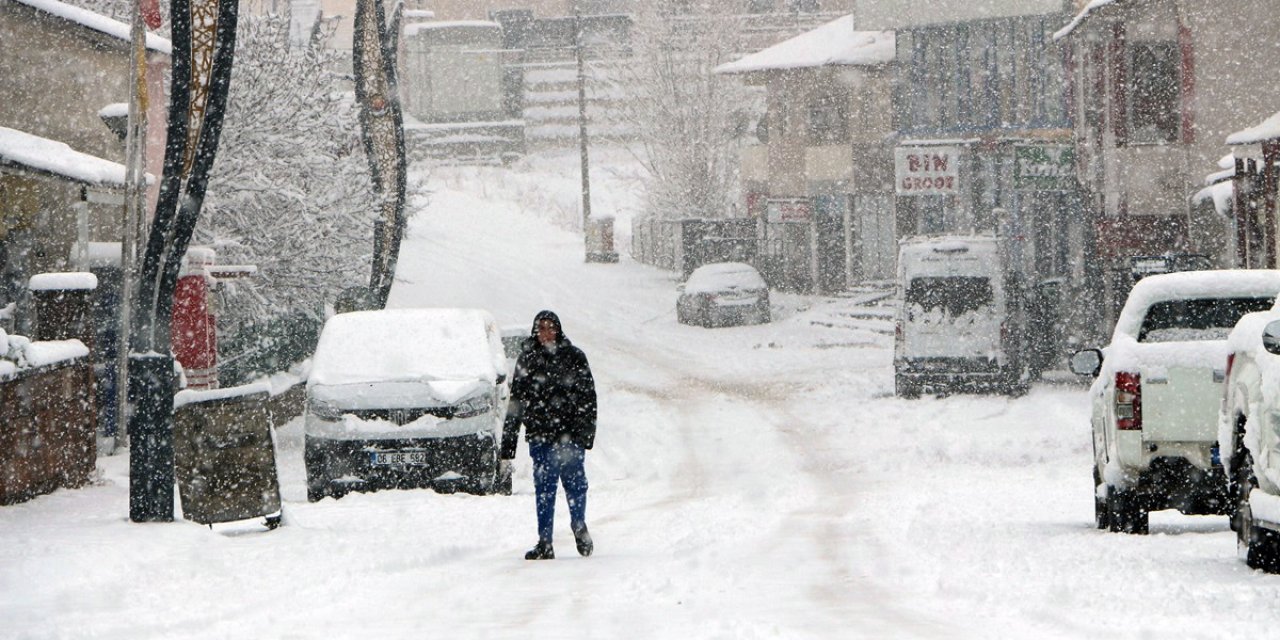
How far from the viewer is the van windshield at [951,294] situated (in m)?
27.8

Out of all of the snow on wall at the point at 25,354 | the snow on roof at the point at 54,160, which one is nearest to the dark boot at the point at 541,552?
the snow on wall at the point at 25,354

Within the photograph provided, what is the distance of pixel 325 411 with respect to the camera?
50.5ft

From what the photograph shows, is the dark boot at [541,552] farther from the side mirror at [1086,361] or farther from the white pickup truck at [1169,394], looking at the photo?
the side mirror at [1086,361]

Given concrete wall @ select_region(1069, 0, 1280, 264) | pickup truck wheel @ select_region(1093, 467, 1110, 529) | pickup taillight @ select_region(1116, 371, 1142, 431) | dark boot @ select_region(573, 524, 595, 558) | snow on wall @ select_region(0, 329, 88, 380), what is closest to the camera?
pickup taillight @ select_region(1116, 371, 1142, 431)

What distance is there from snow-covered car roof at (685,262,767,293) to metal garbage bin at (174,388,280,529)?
31.7 m

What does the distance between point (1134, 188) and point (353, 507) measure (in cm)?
2297

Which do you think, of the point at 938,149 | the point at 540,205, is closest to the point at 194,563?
the point at 938,149

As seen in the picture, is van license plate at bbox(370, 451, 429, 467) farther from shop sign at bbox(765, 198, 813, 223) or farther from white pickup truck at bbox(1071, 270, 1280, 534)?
shop sign at bbox(765, 198, 813, 223)

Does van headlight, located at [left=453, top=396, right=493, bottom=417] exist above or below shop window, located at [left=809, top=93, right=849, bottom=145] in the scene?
below

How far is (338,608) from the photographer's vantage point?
870 cm

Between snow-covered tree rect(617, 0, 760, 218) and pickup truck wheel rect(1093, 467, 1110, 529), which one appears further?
snow-covered tree rect(617, 0, 760, 218)

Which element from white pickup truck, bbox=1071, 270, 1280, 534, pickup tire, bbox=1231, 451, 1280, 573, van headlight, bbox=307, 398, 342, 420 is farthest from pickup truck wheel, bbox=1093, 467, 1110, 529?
van headlight, bbox=307, 398, 342, 420

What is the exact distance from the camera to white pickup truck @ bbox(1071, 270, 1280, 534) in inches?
436

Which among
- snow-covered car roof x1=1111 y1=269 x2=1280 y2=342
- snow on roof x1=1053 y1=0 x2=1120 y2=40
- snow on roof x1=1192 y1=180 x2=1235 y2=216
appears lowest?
snow-covered car roof x1=1111 y1=269 x2=1280 y2=342
